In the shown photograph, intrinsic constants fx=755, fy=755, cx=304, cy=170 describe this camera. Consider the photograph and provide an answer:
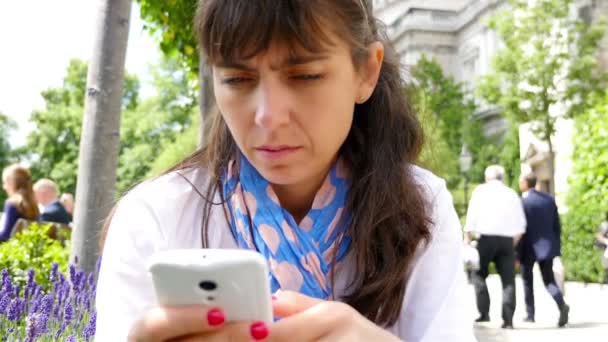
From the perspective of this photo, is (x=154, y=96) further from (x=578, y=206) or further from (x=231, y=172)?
(x=231, y=172)

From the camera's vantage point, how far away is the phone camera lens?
990mm

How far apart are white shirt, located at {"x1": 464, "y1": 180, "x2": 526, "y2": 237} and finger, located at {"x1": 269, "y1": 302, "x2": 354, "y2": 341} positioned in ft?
22.2

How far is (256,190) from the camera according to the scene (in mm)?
1547

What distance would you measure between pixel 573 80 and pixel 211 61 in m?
20.0

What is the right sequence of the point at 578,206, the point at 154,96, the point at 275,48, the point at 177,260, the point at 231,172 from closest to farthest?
the point at 177,260, the point at 275,48, the point at 231,172, the point at 578,206, the point at 154,96

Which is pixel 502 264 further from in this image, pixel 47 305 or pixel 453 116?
pixel 453 116

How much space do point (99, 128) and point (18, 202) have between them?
2.61 metres

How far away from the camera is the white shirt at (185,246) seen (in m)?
1.36

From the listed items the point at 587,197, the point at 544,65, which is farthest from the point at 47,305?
the point at 544,65

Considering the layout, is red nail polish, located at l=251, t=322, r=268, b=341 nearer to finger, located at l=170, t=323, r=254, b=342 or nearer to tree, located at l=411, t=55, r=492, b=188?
finger, located at l=170, t=323, r=254, b=342

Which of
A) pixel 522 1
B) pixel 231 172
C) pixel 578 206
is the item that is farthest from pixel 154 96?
pixel 231 172

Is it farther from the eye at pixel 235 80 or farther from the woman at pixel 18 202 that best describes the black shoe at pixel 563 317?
the eye at pixel 235 80

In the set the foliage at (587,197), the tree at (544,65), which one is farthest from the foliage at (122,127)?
the foliage at (587,197)

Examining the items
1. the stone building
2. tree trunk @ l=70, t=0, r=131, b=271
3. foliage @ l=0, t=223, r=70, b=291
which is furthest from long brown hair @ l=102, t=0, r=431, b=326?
the stone building
